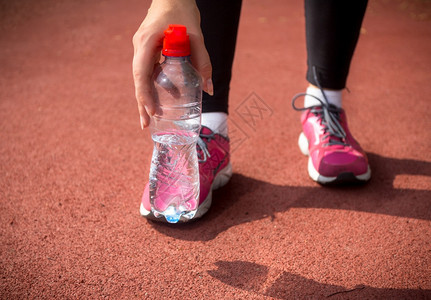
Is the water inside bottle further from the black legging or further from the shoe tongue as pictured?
the black legging

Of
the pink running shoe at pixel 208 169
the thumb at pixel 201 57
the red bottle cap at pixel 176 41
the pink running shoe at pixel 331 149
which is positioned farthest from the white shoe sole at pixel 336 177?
the red bottle cap at pixel 176 41

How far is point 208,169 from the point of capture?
1.49m

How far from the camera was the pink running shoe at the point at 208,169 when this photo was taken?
4.57 ft

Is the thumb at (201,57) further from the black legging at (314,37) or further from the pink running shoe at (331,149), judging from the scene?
the pink running shoe at (331,149)

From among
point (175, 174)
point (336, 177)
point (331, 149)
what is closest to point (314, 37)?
point (331, 149)

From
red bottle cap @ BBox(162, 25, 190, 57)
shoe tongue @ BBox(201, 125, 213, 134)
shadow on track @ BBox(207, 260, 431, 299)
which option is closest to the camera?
red bottle cap @ BBox(162, 25, 190, 57)

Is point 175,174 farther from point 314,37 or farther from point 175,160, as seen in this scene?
point 314,37

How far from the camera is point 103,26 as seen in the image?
166 inches

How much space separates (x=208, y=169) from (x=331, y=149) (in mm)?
535

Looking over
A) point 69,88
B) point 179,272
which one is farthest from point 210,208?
point 69,88

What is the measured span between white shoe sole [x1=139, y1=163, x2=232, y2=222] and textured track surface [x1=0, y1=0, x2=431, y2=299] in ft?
0.12

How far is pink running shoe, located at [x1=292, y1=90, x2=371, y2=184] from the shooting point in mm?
1574

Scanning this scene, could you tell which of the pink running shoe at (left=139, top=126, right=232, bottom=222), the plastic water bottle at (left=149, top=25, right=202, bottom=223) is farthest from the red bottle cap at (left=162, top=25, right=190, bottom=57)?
the pink running shoe at (left=139, top=126, right=232, bottom=222)

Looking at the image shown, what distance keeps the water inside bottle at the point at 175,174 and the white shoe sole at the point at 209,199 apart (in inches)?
1.2
